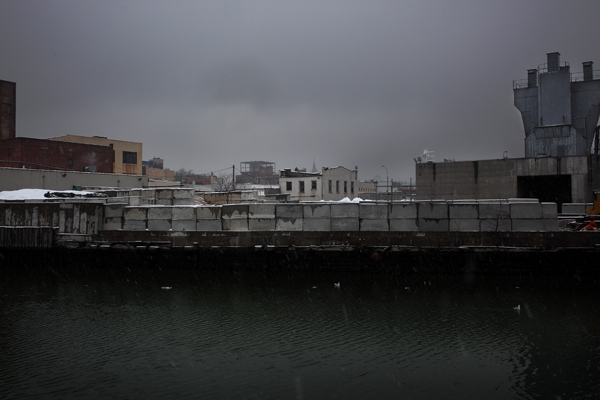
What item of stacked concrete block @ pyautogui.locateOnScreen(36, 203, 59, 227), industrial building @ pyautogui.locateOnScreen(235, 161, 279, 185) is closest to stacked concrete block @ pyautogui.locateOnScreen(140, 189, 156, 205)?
stacked concrete block @ pyautogui.locateOnScreen(36, 203, 59, 227)

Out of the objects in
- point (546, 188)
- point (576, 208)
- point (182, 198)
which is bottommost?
point (576, 208)

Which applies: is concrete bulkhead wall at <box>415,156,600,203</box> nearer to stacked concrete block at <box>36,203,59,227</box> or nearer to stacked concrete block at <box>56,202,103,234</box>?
stacked concrete block at <box>56,202,103,234</box>

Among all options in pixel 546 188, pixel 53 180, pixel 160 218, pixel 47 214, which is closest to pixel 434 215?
pixel 160 218

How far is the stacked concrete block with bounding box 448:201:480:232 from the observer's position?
75.7 feet

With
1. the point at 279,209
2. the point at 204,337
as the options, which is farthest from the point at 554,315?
the point at 279,209

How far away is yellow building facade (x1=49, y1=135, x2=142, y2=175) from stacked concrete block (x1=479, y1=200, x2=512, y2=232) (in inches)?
2047

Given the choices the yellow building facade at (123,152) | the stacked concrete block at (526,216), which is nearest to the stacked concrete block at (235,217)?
the stacked concrete block at (526,216)

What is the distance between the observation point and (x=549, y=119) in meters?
46.6

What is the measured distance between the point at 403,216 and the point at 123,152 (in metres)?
52.3

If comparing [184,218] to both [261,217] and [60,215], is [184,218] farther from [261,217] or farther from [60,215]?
[60,215]

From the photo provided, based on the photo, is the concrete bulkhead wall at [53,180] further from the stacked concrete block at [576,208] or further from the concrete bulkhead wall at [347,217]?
the stacked concrete block at [576,208]

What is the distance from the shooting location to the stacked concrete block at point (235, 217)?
2473 centimetres

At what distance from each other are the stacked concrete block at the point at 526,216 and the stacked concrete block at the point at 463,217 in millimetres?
1589

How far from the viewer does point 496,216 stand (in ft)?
74.8
